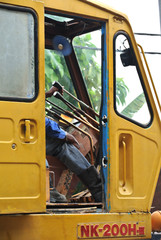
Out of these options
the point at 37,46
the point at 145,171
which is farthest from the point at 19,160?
the point at 145,171

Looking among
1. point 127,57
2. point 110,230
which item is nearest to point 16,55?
point 127,57

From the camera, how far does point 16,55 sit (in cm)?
409

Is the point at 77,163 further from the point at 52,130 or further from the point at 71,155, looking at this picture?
the point at 52,130

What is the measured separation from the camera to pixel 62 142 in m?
5.07

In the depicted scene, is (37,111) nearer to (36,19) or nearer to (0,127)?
(0,127)

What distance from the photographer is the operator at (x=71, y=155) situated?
4.93 metres

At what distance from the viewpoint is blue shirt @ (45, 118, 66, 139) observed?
490 centimetres

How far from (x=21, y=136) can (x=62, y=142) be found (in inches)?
42.4

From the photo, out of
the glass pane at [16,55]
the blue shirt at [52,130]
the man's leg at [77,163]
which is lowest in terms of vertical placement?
→ the man's leg at [77,163]

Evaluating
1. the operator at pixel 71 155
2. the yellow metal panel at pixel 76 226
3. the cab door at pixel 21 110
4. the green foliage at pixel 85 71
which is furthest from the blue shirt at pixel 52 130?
the green foliage at pixel 85 71

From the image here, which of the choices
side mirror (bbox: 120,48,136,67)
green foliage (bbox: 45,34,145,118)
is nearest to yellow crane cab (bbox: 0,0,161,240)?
side mirror (bbox: 120,48,136,67)

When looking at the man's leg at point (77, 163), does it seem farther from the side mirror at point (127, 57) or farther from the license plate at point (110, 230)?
the side mirror at point (127, 57)

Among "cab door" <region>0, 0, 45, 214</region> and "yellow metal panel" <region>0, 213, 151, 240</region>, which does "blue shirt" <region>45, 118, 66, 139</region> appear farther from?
"yellow metal panel" <region>0, 213, 151, 240</region>

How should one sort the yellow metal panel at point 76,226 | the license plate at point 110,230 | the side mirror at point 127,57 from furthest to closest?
the side mirror at point 127,57, the license plate at point 110,230, the yellow metal panel at point 76,226
